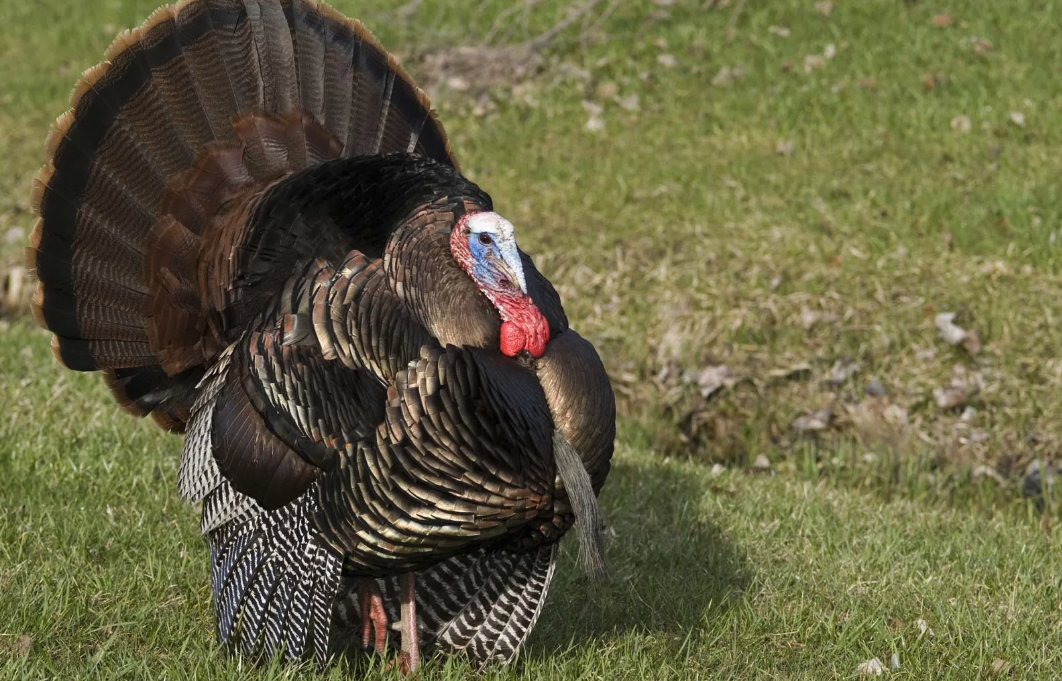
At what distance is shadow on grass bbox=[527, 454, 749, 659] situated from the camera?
13.8ft

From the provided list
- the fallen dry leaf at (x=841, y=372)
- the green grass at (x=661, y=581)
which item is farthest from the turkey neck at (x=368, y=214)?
the fallen dry leaf at (x=841, y=372)

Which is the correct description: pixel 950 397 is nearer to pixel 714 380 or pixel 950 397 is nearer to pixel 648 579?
pixel 714 380

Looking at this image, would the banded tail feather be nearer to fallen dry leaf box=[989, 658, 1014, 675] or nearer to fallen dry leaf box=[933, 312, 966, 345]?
fallen dry leaf box=[989, 658, 1014, 675]

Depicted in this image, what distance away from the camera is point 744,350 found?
701cm

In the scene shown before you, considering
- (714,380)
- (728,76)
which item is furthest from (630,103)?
(714,380)

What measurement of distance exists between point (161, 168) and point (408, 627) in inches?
67.2

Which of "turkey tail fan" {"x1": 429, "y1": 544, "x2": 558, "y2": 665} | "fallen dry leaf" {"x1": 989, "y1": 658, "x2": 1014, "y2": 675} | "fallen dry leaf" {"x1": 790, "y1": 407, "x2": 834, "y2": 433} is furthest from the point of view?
"fallen dry leaf" {"x1": 790, "y1": 407, "x2": 834, "y2": 433}

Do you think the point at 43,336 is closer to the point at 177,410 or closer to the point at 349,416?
the point at 177,410

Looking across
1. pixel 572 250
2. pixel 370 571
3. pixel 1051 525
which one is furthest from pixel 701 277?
pixel 370 571

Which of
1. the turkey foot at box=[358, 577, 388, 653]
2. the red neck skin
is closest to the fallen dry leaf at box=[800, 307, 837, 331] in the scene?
the turkey foot at box=[358, 577, 388, 653]

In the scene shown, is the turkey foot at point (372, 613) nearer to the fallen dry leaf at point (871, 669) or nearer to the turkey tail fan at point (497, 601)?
the turkey tail fan at point (497, 601)

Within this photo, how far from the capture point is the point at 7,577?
397 centimetres

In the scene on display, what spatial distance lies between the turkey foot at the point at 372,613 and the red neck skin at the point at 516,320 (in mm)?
1072

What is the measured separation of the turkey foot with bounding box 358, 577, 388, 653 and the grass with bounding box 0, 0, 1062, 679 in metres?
0.11
